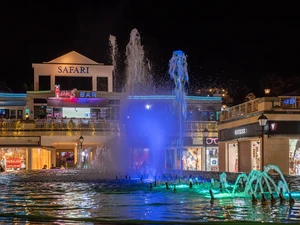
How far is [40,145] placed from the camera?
6031 centimetres

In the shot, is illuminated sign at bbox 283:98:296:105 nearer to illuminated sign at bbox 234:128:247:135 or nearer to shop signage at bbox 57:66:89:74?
illuminated sign at bbox 234:128:247:135

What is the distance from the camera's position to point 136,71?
58844mm

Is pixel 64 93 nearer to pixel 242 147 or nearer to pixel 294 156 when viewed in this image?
pixel 242 147

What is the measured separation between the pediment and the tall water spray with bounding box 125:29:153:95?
6162 millimetres

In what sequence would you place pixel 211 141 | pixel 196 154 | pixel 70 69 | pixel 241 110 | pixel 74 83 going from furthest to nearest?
pixel 74 83 < pixel 70 69 < pixel 196 154 < pixel 211 141 < pixel 241 110

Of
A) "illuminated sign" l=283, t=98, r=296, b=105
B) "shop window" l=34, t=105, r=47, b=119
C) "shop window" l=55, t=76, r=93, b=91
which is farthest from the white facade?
"illuminated sign" l=283, t=98, r=296, b=105

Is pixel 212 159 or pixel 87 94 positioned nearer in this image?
pixel 212 159

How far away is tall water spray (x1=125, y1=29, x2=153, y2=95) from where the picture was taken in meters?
55.9

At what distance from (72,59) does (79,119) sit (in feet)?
26.7

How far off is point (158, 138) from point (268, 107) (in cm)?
2372

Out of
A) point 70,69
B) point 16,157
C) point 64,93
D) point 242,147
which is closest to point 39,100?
point 64,93

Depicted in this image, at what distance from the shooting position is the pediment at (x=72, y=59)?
2549 inches


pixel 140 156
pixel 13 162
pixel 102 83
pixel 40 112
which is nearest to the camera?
pixel 140 156

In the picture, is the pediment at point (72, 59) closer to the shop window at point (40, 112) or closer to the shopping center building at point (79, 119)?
the shopping center building at point (79, 119)
